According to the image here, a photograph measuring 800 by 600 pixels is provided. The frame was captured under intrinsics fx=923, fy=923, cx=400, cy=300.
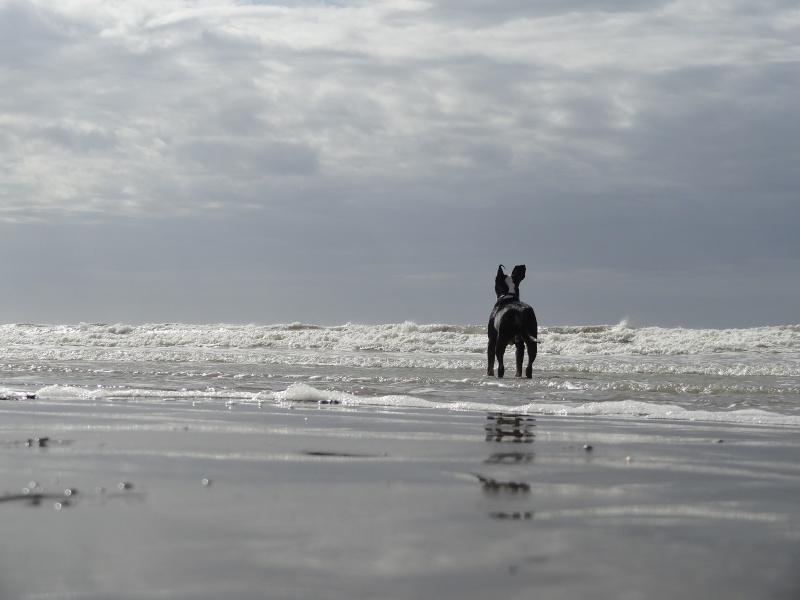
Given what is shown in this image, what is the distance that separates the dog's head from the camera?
15992 millimetres

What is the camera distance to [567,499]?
157 inches

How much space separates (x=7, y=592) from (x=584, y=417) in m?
6.81

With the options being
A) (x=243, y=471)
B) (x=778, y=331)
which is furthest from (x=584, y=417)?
(x=778, y=331)

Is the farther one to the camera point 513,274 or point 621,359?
point 621,359

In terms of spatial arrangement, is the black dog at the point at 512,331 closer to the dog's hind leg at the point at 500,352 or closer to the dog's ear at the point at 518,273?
the dog's hind leg at the point at 500,352

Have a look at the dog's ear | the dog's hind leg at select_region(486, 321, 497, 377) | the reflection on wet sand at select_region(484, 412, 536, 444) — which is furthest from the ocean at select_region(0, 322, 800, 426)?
the dog's ear

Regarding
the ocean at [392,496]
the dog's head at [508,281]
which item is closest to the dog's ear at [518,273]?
the dog's head at [508,281]

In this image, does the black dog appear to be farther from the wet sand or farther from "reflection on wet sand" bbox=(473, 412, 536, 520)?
the wet sand

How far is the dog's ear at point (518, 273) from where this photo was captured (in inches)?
630

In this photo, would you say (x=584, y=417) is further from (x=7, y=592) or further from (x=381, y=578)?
(x=7, y=592)

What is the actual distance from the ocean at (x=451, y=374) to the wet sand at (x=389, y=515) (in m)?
3.32

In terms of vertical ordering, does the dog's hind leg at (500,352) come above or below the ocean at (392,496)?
above

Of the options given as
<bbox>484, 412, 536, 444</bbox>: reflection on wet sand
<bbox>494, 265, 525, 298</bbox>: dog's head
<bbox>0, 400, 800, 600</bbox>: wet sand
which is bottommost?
<bbox>0, 400, 800, 600</bbox>: wet sand

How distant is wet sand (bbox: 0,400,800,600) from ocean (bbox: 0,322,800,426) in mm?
3319
